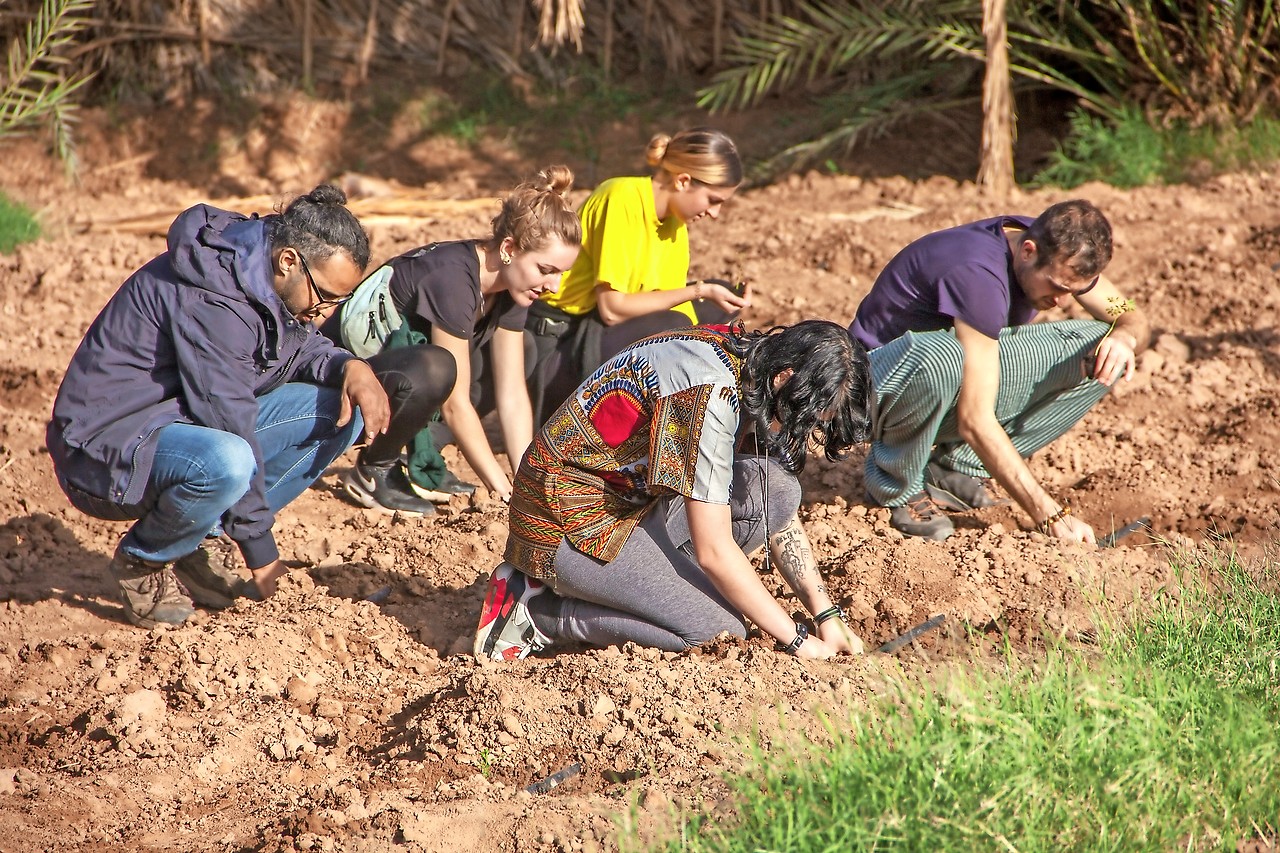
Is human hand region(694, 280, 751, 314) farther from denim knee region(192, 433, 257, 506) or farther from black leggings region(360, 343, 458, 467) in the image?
denim knee region(192, 433, 257, 506)

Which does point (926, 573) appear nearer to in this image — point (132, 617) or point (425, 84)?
point (132, 617)

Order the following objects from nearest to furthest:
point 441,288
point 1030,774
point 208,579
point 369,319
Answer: point 1030,774 < point 208,579 < point 441,288 < point 369,319

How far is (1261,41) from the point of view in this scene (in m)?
6.78

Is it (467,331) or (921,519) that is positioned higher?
(467,331)

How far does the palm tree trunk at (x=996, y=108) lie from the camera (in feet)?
21.8

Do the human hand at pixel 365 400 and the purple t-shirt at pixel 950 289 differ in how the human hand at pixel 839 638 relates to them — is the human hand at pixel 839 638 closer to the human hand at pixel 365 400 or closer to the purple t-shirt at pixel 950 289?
the purple t-shirt at pixel 950 289

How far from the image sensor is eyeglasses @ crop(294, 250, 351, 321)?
3.02 metres

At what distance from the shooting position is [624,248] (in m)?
4.29

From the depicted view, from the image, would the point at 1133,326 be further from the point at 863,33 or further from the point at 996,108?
the point at 863,33

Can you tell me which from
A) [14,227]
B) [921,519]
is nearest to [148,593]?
[921,519]

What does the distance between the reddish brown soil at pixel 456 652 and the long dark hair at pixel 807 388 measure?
0.52 metres

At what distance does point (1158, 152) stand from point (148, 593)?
6136mm

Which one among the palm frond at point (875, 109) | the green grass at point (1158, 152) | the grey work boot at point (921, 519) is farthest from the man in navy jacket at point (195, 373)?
the green grass at point (1158, 152)

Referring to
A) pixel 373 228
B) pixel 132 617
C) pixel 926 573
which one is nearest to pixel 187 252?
pixel 132 617
